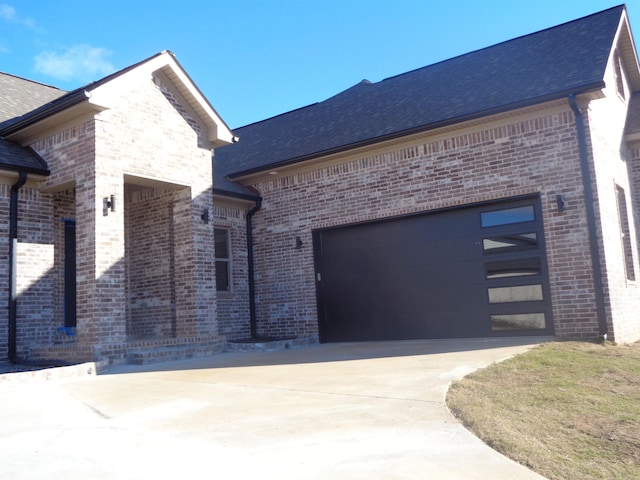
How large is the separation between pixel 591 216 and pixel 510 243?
1474mm

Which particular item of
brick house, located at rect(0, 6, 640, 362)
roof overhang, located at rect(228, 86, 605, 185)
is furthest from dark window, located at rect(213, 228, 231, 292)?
roof overhang, located at rect(228, 86, 605, 185)

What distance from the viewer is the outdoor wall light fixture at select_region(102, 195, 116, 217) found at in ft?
32.5

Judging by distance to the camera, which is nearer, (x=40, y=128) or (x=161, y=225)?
(x=40, y=128)

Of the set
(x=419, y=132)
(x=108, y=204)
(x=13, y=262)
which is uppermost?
(x=419, y=132)

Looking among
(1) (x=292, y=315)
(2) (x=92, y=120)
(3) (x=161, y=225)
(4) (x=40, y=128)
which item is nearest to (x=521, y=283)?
(1) (x=292, y=315)

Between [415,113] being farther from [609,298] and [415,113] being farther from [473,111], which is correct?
[609,298]

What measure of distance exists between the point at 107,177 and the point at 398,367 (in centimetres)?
570

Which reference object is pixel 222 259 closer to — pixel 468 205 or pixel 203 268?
pixel 203 268

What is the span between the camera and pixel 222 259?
1350 cm

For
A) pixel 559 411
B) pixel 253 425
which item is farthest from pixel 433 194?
pixel 253 425

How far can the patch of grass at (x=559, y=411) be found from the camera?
13.4ft

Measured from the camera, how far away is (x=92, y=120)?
32.9ft

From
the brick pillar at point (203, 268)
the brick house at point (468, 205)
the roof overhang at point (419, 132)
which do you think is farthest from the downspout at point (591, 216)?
the brick pillar at point (203, 268)

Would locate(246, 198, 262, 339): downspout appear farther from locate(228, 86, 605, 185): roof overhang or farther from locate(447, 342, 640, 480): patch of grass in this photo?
locate(447, 342, 640, 480): patch of grass
